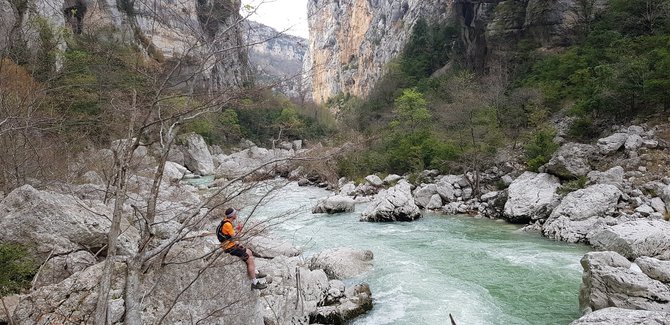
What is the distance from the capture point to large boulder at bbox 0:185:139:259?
5789 mm

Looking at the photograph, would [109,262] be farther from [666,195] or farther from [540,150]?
[540,150]

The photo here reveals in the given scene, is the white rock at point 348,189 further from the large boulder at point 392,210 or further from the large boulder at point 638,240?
the large boulder at point 638,240

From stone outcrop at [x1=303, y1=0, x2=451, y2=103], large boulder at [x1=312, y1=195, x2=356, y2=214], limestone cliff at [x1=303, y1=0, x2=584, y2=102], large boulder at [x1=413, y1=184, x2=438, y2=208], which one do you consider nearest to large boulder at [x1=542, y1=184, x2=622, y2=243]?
large boulder at [x1=413, y1=184, x2=438, y2=208]

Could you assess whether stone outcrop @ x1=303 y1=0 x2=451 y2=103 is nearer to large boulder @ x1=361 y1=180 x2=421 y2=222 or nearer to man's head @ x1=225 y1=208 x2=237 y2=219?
large boulder @ x1=361 y1=180 x2=421 y2=222

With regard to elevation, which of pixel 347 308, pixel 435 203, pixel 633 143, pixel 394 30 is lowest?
pixel 347 308

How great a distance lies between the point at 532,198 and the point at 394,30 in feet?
203

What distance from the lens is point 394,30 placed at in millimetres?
71625

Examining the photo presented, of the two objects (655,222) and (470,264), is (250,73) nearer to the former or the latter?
(470,264)

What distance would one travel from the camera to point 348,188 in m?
23.5

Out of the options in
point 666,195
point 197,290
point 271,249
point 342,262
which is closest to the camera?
point 197,290

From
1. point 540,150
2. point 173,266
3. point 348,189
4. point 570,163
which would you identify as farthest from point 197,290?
point 348,189

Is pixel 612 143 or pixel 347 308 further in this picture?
pixel 612 143

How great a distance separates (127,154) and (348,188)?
67.4ft

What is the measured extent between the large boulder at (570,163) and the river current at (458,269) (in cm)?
327
